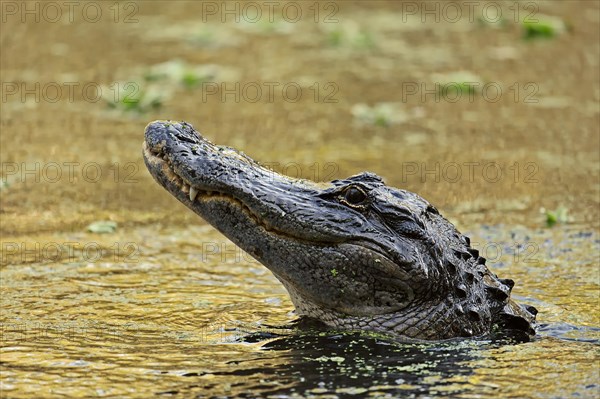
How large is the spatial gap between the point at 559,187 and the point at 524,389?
465cm

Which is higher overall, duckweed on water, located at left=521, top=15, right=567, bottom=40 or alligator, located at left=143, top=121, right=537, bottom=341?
duckweed on water, located at left=521, top=15, right=567, bottom=40

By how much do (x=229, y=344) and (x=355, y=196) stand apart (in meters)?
1.00

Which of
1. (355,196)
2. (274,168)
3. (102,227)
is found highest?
(274,168)

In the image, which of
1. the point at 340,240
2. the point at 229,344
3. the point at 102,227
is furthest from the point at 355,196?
the point at 102,227

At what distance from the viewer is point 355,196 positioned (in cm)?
544

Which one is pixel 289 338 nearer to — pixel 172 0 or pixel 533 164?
pixel 533 164

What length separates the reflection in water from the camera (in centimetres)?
480

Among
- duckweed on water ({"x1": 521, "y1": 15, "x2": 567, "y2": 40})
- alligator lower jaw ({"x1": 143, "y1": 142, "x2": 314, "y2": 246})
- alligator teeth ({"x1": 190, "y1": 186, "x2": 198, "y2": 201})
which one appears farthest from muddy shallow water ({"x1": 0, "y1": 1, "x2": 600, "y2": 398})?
alligator teeth ({"x1": 190, "y1": 186, "x2": 198, "y2": 201})

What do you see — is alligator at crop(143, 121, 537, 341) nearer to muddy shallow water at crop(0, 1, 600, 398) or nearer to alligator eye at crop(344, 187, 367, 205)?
alligator eye at crop(344, 187, 367, 205)

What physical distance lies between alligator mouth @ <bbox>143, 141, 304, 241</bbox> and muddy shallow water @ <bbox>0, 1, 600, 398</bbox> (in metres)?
0.62

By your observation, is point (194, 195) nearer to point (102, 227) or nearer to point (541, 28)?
point (102, 227)

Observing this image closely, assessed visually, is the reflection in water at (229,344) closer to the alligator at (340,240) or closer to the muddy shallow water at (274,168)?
the muddy shallow water at (274,168)

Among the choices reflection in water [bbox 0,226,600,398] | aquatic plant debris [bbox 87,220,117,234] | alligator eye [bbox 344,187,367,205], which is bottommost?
reflection in water [bbox 0,226,600,398]

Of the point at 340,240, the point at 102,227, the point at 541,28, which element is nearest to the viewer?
the point at 340,240
